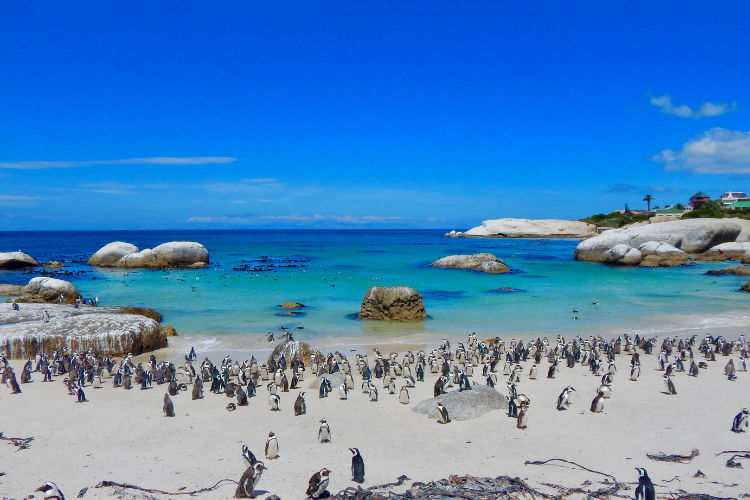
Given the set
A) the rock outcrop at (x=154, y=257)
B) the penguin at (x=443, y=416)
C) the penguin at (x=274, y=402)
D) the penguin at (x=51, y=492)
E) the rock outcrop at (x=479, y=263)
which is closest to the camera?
the penguin at (x=51, y=492)

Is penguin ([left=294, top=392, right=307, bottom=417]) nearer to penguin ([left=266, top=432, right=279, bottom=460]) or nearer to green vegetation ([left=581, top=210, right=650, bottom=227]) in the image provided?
Result: penguin ([left=266, top=432, right=279, bottom=460])

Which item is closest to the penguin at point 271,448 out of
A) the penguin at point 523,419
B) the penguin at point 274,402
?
the penguin at point 274,402

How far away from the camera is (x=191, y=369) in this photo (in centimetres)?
1408

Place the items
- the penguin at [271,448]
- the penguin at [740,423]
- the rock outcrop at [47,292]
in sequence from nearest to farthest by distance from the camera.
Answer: the penguin at [271,448]
the penguin at [740,423]
the rock outcrop at [47,292]

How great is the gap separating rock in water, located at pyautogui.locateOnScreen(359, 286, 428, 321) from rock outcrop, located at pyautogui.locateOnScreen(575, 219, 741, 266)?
3801 centimetres

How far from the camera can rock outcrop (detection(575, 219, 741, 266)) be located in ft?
184

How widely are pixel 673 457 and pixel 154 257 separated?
49291 millimetres

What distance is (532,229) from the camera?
13700 centimetres

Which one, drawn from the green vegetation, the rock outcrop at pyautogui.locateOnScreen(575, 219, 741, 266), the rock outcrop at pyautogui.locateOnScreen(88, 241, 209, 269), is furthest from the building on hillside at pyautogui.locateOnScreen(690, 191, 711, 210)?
the rock outcrop at pyautogui.locateOnScreen(88, 241, 209, 269)

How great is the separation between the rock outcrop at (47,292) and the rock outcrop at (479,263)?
31248 mm

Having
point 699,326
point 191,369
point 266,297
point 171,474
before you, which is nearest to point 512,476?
point 171,474

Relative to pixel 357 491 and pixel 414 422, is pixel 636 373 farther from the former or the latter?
pixel 357 491

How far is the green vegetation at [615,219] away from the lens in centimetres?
11581

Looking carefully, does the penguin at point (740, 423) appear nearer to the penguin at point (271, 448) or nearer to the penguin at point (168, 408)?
the penguin at point (271, 448)
